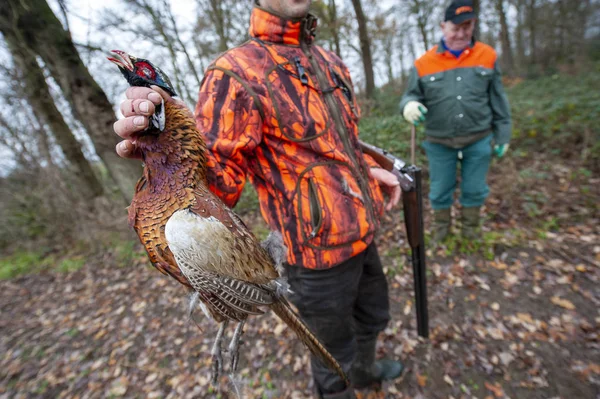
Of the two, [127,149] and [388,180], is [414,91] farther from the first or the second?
[127,149]

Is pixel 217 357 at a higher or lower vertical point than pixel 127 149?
lower

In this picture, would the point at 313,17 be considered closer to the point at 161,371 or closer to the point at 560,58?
the point at 161,371

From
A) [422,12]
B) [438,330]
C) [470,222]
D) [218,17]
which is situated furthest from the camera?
[422,12]

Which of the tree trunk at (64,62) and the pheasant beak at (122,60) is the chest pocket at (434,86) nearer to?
the pheasant beak at (122,60)

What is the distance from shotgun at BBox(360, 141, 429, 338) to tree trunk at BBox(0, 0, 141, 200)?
4358mm

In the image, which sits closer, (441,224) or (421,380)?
(421,380)

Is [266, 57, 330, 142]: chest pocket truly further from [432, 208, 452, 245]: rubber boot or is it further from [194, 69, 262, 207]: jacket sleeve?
[432, 208, 452, 245]: rubber boot

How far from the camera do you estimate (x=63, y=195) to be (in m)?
6.88

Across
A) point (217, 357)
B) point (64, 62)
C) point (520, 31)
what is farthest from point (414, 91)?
point (520, 31)

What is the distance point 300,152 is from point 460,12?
2.87 metres

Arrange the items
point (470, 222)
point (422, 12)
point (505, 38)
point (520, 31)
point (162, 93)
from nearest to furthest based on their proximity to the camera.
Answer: point (162, 93)
point (470, 222)
point (422, 12)
point (505, 38)
point (520, 31)

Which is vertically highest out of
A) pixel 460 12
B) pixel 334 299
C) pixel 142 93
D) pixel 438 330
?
pixel 460 12

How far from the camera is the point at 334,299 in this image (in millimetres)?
1646

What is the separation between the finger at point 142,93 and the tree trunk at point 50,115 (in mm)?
5478
